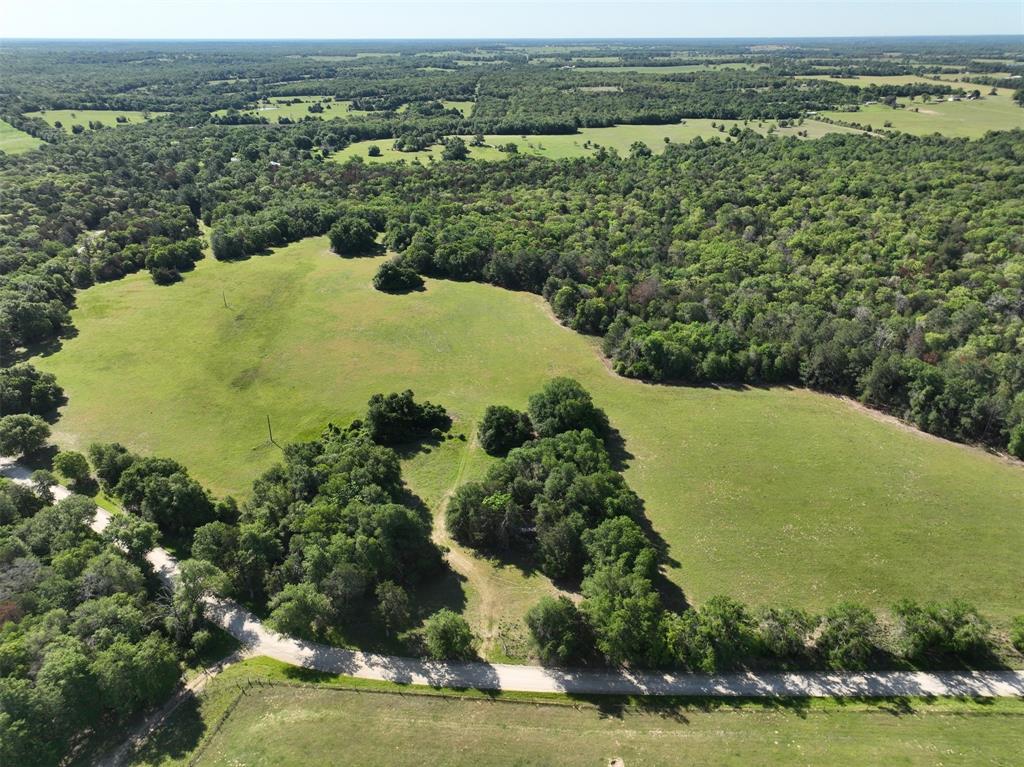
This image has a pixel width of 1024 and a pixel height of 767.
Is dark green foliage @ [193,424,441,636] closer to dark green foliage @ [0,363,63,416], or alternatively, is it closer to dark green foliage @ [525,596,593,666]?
dark green foliage @ [525,596,593,666]

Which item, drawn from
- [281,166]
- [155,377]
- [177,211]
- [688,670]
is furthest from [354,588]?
[281,166]

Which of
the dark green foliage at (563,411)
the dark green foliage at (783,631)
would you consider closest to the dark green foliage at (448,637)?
the dark green foliage at (783,631)

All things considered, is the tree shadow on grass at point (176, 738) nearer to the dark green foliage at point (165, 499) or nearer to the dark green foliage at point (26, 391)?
the dark green foliage at point (165, 499)

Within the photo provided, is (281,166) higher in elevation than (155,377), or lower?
higher

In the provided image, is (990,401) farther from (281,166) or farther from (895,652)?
(281,166)

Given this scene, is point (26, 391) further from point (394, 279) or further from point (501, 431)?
point (501, 431)

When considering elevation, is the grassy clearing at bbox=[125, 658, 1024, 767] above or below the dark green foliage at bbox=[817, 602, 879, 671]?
below

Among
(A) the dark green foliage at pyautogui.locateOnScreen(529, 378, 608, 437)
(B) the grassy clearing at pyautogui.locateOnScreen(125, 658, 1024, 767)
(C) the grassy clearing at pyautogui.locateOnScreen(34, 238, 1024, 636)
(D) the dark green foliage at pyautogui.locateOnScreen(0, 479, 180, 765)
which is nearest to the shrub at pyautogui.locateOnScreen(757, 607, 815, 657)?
(B) the grassy clearing at pyautogui.locateOnScreen(125, 658, 1024, 767)

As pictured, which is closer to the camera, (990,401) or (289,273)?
(990,401)
